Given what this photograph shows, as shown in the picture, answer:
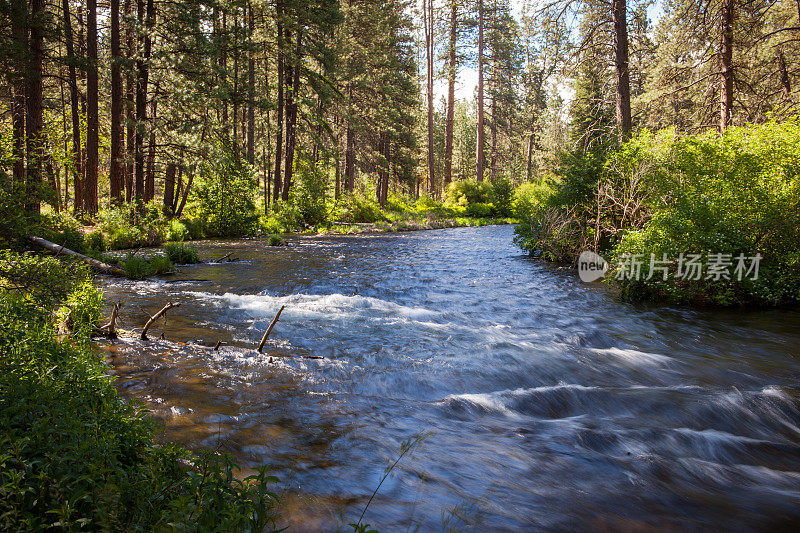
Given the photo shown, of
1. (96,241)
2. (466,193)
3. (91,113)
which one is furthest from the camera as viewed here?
(466,193)

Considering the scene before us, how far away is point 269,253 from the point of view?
53.1ft

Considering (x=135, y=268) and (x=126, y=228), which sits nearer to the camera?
(x=135, y=268)

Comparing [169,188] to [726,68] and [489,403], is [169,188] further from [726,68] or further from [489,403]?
[726,68]

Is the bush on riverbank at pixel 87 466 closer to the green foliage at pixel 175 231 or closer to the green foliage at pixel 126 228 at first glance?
the green foliage at pixel 126 228

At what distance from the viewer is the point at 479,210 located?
3588 cm

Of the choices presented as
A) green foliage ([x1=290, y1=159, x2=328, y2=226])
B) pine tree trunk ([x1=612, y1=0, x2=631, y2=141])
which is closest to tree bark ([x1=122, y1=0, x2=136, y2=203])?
green foliage ([x1=290, y1=159, x2=328, y2=226])

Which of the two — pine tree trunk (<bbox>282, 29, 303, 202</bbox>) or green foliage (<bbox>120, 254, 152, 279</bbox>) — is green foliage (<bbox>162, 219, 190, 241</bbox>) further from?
pine tree trunk (<bbox>282, 29, 303, 202</bbox>)

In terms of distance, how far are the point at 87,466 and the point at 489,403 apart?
404cm

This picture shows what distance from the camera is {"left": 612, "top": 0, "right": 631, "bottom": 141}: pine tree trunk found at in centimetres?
1346

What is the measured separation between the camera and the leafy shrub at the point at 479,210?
35.7 metres

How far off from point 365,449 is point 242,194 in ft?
62.5

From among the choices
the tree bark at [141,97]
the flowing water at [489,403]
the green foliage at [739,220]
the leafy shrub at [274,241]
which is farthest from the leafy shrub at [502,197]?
the flowing water at [489,403]

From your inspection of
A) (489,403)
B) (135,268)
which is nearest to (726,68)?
(489,403)

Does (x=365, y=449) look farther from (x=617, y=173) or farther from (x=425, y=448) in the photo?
(x=617, y=173)
